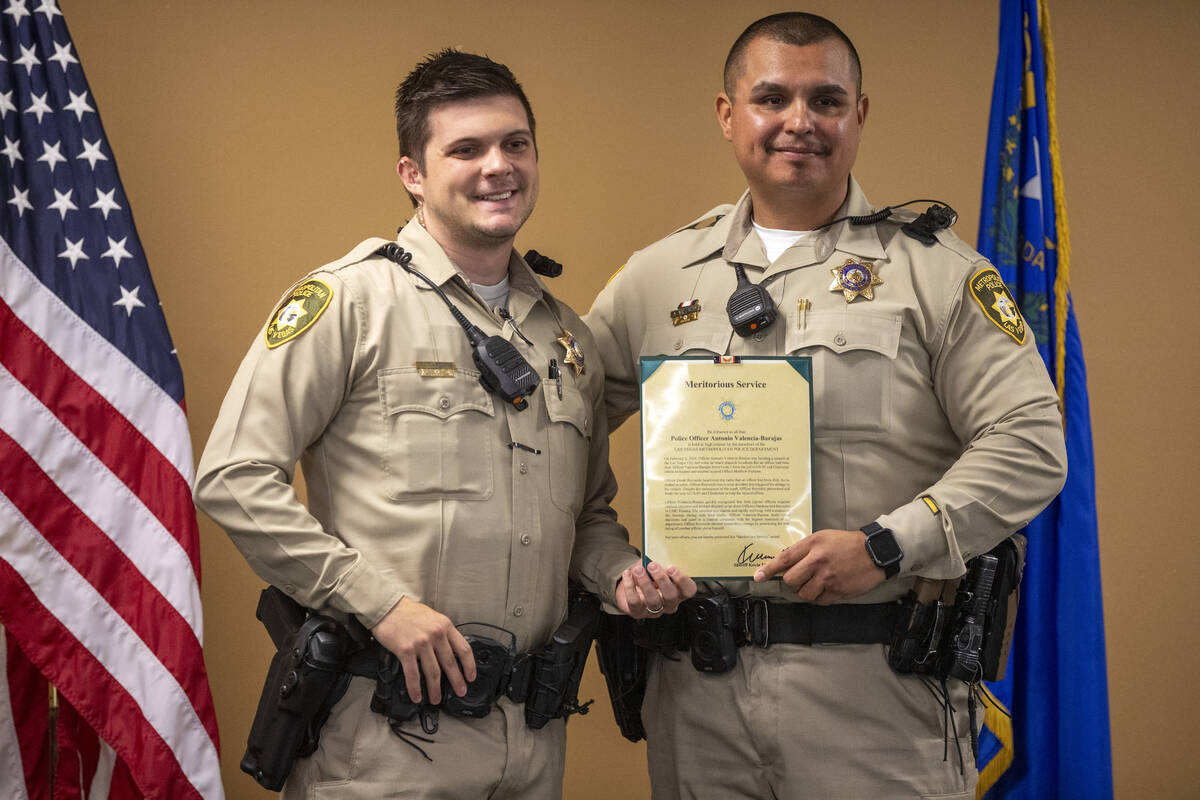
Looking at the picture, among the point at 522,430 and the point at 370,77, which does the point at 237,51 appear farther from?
the point at 522,430

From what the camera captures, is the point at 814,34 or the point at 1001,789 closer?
the point at 814,34

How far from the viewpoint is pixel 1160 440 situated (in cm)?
344

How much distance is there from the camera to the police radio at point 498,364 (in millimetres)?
1940

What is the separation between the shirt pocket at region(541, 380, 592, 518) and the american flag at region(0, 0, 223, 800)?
1.04m

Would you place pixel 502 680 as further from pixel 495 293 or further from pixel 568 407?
pixel 495 293

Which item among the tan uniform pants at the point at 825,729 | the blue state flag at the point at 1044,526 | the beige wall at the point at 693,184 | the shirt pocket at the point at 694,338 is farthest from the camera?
the beige wall at the point at 693,184

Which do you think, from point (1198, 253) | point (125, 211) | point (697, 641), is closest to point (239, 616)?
point (125, 211)

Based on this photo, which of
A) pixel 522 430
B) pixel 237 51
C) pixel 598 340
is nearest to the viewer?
pixel 522 430

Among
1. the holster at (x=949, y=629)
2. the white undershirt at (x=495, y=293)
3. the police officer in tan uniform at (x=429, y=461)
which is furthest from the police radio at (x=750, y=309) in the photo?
the holster at (x=949, y=629)

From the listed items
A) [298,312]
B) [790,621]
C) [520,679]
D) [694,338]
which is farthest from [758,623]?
[298,312]

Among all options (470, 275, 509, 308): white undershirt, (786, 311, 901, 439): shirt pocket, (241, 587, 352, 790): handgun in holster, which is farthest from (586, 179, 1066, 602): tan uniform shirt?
(241, 587, 352, 790): handgun in holster

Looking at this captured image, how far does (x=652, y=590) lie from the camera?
194 centimetres

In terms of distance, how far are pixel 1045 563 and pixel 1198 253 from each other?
1389mm

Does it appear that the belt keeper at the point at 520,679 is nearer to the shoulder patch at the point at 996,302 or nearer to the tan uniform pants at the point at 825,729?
the tan uniform pants at the point at 825,729
